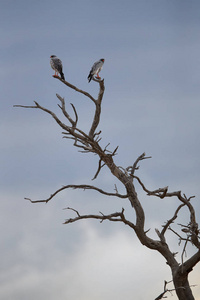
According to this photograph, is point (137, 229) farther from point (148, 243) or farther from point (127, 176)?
point (127, 176)

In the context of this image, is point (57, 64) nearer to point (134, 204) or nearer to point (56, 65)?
point (56, 65)

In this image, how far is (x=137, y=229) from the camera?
10.8 metres

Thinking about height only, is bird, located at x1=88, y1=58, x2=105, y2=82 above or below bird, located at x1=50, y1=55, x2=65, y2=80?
below

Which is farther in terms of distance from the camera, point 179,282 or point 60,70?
point 60,70

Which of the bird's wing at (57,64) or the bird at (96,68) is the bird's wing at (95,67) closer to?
the bird at (96,68)

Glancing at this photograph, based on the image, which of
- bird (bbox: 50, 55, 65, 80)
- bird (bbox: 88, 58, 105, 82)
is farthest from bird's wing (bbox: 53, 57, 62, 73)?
bird (bbox: 88, 58, 105, 82)

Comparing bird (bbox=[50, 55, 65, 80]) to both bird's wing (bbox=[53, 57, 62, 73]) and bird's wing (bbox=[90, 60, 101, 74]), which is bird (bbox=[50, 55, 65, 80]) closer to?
bird's wing (bbox=[53, 57, 62, 73])

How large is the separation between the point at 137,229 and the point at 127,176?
4.16ft

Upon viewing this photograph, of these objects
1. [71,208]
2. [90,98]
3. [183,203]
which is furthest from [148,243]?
[90,98]

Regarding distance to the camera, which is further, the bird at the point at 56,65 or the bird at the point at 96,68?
the bird at the point at 56,65

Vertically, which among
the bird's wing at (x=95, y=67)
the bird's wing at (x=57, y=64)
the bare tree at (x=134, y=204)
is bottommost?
the bare tree at (x=134, y=204)

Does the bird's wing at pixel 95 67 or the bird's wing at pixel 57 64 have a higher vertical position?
the bird's wing at pixel 57 64

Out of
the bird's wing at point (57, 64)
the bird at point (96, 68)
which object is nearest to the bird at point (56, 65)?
the bird's wing at point (57, 64)

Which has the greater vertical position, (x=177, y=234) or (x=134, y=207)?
(x=134, y=207)
